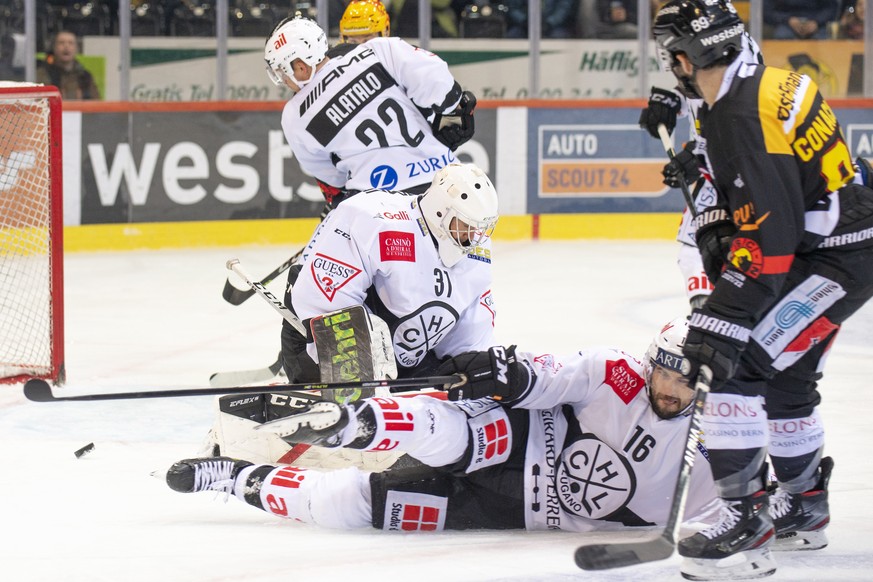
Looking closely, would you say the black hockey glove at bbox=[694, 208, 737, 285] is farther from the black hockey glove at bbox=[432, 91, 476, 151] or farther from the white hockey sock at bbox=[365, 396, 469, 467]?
the black hockey glove at bbox=[432, 91, 476, 151]

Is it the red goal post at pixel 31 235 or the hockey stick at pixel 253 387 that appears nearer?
the hockey stick at pixel 253 387

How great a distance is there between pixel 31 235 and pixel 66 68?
3.30 metres

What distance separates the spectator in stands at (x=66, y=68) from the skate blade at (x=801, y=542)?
19.2 ft

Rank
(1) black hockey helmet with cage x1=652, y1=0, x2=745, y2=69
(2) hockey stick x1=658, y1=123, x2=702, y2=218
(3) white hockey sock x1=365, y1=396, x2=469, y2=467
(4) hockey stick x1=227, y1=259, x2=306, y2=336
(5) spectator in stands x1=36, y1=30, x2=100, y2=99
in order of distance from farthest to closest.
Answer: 1. (5) spectator in stands x1=36, y1=30, x2=100, y2=99
2. (2) hockey stick x1=658, y1=123, x2=702, y2=218
3. (4) hockey stick x1=227, y1=259, x2=306, y2=336
4. (3) white hockey sock x1=365, y1=396, x2=469, y2=467
5. (1) black hockey helmet with cage x1=652, y1=0, x2=745, y2=69

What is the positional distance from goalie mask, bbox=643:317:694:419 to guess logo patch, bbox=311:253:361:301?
729mm

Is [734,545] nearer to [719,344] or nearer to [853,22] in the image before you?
[719,344]

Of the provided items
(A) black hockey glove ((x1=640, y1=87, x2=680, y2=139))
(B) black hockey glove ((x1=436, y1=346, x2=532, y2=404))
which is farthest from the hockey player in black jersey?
(A) black hockey glove ((x1=640, y1=87, x2=680, y2=139))

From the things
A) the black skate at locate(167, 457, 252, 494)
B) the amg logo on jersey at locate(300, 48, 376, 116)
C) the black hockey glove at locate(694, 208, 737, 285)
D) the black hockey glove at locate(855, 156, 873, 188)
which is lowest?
the black skate at locate(167, 457, 252, 494)

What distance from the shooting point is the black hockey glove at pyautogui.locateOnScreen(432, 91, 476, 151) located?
15.1 ft

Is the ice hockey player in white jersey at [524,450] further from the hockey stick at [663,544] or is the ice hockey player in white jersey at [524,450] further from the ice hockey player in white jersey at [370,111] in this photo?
the ice hockey player in white jersey at [370,111]

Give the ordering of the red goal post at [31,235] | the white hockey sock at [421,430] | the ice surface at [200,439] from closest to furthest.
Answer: the ice surface at [200,439] → the white hockey sock at [421,430] → the red goal post at [31,235]

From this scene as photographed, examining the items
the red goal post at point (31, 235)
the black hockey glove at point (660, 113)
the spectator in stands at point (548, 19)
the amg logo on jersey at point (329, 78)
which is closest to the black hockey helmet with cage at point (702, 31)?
the black hockey glove at point (660, 113)

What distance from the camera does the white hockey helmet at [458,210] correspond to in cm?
305

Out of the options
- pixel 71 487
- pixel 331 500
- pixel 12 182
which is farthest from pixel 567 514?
pixel 12 182
